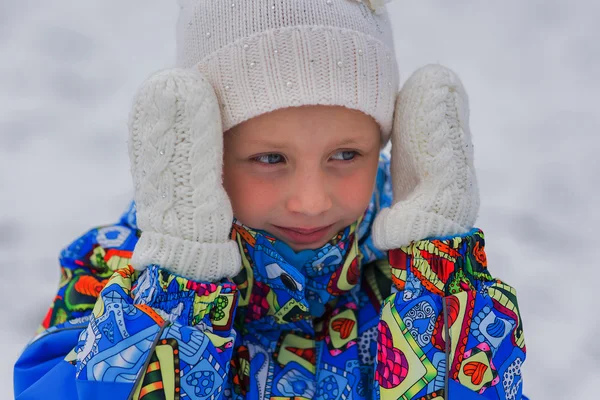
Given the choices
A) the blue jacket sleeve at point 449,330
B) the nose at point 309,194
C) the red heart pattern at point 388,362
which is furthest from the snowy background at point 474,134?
the nose at point 309,194

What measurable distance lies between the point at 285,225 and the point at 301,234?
0.06m

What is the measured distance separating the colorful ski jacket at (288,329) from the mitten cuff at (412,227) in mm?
21

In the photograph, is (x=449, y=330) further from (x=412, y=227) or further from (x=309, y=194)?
(x=309, y=194)

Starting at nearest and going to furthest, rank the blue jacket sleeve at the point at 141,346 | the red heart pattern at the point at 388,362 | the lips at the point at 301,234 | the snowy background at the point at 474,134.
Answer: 1. the blue jacket sleeve at the point at 141,346
2. the red heart pattern at the point at 388,362
3. the lips at the point at 301,234
4. the snowy background at the point at 474,134

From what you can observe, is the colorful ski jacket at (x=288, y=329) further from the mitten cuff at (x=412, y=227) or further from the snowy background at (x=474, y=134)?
the snowy background at (x=474, y=134)

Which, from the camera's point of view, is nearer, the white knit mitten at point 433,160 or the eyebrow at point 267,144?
the eyebrow at point 267,144

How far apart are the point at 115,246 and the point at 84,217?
36.7 inches

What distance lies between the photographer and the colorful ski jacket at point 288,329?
3.85 feet

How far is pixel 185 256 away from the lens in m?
1.23

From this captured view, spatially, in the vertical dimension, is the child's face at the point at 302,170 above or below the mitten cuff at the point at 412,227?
above

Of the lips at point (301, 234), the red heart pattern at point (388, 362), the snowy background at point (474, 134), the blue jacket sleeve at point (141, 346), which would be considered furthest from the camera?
the snowy background at point (474, 134)

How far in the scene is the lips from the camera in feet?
4.47

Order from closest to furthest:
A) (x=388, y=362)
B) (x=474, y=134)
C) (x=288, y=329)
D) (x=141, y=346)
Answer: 1. (x=141, y=346)
2. (x=388, y=362)
3. (x=288, y=329)
4. (x=474, y=134)

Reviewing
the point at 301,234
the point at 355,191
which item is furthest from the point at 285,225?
the point at 355,191
